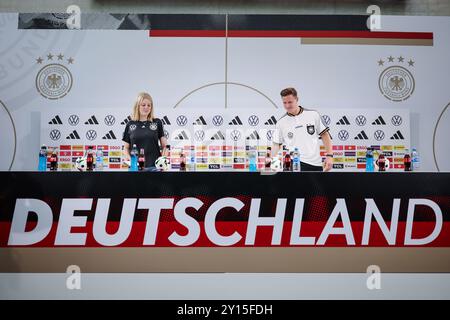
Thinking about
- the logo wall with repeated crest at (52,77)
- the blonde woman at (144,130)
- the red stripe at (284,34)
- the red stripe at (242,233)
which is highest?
the red stripe at (284,34)

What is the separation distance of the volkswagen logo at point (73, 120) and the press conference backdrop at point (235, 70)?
0.20 meters

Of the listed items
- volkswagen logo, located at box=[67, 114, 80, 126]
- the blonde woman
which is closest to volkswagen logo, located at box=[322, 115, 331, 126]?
the blonde woman

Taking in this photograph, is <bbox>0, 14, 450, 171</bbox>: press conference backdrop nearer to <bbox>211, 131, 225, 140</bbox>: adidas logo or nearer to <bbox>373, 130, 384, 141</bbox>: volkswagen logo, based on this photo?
<bbox>373, 130, 384, 141</bbox>: volkswagen logo

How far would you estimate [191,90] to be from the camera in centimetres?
541

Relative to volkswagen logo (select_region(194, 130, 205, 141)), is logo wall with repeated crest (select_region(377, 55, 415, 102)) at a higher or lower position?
higher

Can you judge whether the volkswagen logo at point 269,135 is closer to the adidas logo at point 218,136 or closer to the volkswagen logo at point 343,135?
the adidas logo at point 218,136

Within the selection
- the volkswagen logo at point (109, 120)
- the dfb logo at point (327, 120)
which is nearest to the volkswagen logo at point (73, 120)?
the volkswagen logo at point (109, 120)

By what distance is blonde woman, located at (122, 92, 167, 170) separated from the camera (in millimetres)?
3938

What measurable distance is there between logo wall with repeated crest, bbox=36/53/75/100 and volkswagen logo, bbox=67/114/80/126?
36cm

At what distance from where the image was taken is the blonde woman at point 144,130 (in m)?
3.94

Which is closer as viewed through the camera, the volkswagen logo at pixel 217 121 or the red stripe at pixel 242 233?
the red stripe at pixel 242 233

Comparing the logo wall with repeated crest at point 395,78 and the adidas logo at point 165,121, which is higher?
the logo wall with repeated crest at point 395,78
